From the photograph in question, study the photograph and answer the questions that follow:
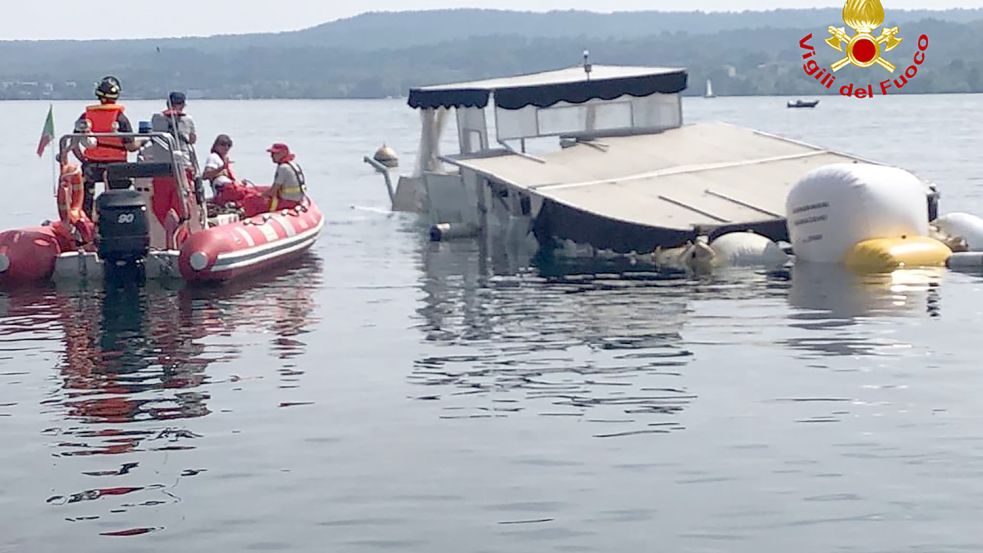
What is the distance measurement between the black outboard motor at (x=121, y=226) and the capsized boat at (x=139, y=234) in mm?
13

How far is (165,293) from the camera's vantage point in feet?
79.6

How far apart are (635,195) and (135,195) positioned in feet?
28.1

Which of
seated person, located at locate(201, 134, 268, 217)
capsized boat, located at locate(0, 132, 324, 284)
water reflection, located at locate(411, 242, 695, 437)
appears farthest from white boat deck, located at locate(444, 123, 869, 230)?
capsized boat, located at locate(0, 132, 324, 284)

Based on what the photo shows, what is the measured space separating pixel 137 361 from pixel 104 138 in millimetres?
6992

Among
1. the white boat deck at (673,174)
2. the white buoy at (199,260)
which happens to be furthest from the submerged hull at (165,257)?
the white boat deck at (673,174)

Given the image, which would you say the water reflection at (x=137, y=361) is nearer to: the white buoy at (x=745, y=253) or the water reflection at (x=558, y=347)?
the water reflection at (x=558, y=347)

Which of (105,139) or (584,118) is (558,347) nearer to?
(105,139)

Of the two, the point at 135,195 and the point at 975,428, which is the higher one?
the point at 135,195

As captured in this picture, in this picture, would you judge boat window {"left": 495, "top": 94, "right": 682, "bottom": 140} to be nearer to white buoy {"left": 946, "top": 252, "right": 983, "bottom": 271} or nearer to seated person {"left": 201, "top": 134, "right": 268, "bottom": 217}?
seated person {"left": 201, "top": 134, "right": 268, "bottom": 217}

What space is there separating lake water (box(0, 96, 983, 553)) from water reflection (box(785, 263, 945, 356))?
3.5 inches

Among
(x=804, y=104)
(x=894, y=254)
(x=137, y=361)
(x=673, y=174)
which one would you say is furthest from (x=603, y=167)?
(x=804, y=104)

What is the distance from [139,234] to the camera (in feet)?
78.3

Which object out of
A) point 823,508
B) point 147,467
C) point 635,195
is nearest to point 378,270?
point 635,195

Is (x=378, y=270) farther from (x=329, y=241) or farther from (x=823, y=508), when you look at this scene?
(x=823, y=508)
